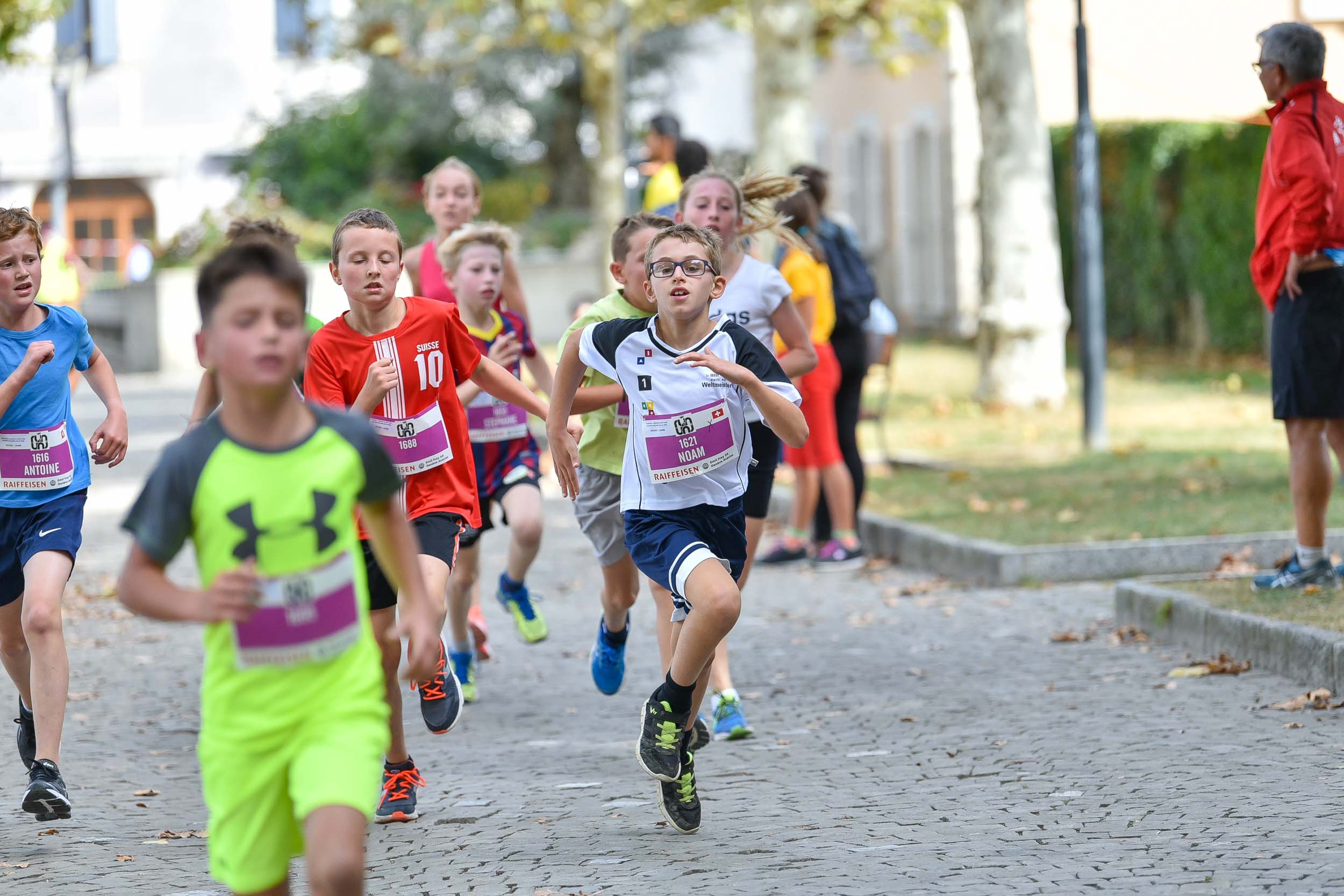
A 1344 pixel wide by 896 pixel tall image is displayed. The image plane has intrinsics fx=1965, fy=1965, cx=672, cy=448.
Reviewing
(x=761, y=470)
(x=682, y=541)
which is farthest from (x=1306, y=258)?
(x=682, y=541)

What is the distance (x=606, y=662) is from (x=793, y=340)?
1.34 meters

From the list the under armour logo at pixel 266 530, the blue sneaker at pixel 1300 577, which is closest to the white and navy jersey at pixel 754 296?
the blue sneaker at pixel 1300 577

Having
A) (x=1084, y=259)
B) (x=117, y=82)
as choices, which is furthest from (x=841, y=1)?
(x=117, y=82)

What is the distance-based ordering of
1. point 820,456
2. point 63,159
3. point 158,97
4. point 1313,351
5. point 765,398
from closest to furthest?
point 765,398 → point 1313,351 → point 820,456 → point 63,159 → point 158,97

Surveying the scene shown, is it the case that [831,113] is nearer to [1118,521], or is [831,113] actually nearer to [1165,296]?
[1165,296]

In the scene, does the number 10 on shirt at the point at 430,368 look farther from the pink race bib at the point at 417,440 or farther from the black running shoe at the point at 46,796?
the black running shoe at the point at 46,796

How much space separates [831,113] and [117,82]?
21512 millimetres

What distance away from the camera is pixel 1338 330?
315 inches

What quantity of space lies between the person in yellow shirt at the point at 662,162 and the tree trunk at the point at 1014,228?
5.65m

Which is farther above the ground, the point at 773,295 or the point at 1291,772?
the point at 773,295

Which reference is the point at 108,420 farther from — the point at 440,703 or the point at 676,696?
the point at 676,696

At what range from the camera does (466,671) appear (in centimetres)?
779

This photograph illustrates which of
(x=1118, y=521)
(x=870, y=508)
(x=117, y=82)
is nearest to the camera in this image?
(x=1118, y=521)

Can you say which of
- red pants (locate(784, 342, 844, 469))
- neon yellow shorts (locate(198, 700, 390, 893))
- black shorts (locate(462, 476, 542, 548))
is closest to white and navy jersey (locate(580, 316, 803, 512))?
neon yellow shorts (locate(198, 700, 390, 893))
